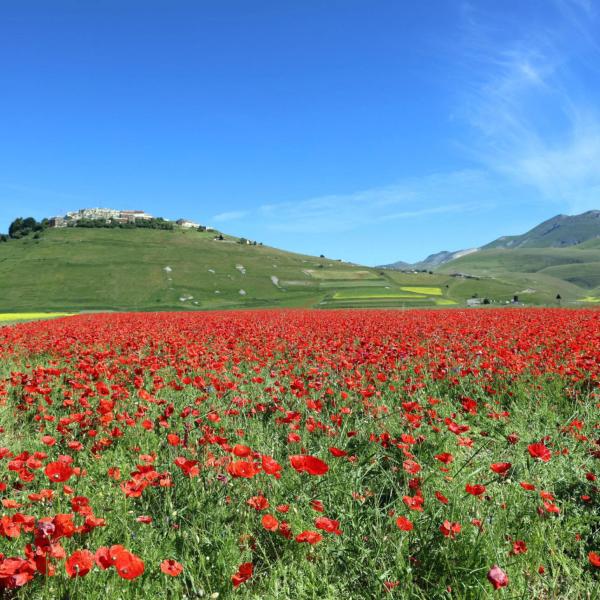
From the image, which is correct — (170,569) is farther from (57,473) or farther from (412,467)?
(412,467)

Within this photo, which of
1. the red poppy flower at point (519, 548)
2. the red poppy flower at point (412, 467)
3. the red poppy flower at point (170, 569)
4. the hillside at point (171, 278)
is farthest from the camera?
the hillside at point (171, 278)

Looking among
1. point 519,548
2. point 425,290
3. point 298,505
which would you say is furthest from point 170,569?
point 425,290

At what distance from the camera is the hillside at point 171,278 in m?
80.5

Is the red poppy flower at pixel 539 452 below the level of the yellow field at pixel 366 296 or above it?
below

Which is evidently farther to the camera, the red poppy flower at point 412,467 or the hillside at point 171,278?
the hillside at point 171,278

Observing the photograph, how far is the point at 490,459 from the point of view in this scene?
4.95 m

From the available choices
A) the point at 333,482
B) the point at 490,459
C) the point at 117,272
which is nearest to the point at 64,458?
the point at 333,482

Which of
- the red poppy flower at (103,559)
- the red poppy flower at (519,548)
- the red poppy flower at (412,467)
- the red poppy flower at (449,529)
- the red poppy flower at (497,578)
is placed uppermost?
the red poppy flower at (103,559)

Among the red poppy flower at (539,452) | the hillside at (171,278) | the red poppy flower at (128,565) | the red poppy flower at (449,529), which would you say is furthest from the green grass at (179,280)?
the red poppy flower at (128,565)

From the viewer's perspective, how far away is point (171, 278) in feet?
320

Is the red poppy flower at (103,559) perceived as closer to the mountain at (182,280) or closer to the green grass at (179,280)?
the mountain at (182,280)

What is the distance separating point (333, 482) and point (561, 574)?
71.6 inches

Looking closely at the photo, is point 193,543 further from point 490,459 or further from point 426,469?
point 490,459

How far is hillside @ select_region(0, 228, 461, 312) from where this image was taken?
80.5m
